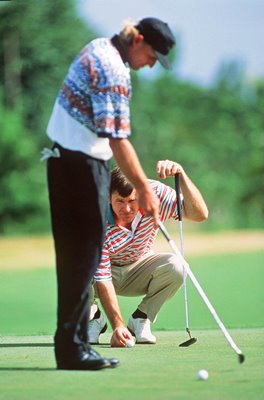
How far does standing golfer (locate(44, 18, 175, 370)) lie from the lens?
475 centimetres

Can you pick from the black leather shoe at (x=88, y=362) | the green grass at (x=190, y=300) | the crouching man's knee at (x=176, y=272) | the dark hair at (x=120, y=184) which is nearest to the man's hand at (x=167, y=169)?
the dark hair at (x=120, y=184)

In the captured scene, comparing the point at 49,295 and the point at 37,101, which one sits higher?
the point at 37,101

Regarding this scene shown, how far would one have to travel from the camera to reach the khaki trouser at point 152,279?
257 inches

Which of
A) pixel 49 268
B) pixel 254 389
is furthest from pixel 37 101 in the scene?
pixel 254 389

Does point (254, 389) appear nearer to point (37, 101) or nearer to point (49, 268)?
point (49, 268)

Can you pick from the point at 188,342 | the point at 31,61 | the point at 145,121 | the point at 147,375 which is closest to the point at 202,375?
the point at 147,375

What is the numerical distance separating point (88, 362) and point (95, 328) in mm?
1594

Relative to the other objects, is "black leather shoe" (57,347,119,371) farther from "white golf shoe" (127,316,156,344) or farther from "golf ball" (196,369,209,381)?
"white golf shoe" (127,316,156,344)

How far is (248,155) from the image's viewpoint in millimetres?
64125

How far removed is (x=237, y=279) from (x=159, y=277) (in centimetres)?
1283

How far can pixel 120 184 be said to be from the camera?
6.21m

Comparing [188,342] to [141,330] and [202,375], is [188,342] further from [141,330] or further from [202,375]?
[202,375]

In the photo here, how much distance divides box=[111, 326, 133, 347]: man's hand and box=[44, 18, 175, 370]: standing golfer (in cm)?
102

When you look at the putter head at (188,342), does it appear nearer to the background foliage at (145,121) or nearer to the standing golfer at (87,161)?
the standing golfer at (87,161)
